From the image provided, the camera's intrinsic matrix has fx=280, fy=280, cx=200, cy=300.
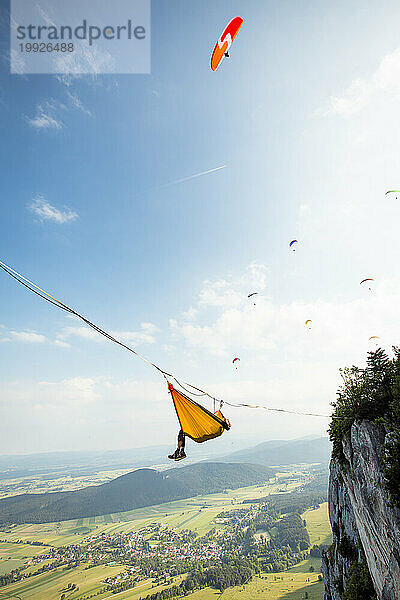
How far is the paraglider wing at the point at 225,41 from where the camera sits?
12937 mm

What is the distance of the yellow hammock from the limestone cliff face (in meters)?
12.2

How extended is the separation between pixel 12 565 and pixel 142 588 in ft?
243

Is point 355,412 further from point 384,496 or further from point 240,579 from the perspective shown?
point 240,579

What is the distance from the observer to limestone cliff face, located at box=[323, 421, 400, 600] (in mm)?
14242

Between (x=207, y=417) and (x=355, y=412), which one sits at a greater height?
(x=207, y=417)

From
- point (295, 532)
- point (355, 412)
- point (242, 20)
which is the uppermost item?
point (242, 20)

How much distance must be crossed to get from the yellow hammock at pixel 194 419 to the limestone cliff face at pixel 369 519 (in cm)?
1224

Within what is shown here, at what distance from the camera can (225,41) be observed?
42.5 ft

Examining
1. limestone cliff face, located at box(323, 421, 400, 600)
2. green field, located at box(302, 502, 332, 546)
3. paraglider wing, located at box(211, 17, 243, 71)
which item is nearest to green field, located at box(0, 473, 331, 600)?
green field, located at box(302, 502, 332, 546)

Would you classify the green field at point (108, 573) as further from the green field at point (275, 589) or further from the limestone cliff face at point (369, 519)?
the limestone cliff face at point (369, 519)

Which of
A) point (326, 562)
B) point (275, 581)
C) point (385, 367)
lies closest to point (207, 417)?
point (385, 367)

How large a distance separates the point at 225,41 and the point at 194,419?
651 inches

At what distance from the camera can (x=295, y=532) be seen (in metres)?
139

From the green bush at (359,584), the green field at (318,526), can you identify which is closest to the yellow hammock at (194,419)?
the green bush at (359,584)
